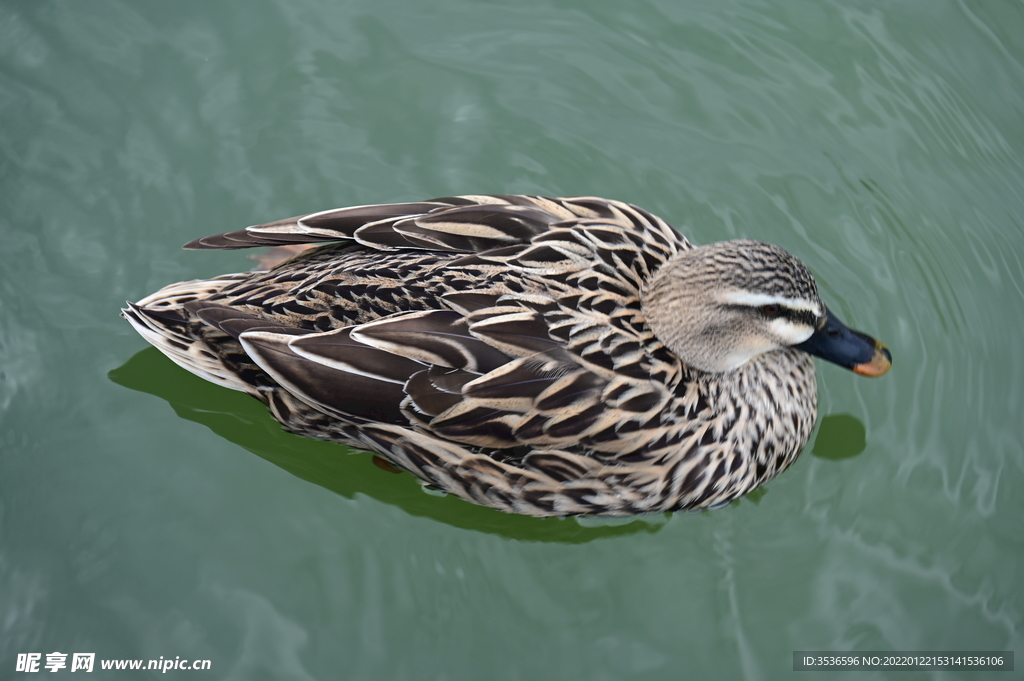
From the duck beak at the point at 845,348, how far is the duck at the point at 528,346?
11 millimetres

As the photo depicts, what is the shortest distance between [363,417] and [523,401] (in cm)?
76

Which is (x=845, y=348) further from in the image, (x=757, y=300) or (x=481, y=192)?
(x=481, y=192)

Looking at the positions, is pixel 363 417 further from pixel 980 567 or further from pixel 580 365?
pixel 980 567

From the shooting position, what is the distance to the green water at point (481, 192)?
4523 millimetres

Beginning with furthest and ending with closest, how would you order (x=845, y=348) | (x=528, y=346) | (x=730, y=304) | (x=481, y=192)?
(x=481, y=192)
(x=845, y=348)
(x=730, y=304)
(x=528, y=346)

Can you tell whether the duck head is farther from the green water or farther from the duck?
the green water

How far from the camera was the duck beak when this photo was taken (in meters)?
4.53

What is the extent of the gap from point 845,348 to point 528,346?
1.66m

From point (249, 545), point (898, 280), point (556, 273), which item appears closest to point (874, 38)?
point (898, 280)

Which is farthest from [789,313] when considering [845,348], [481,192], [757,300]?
[481,192]

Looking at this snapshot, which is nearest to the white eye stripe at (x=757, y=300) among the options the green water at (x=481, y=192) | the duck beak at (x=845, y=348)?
the duck beak at (x=845, y=348)

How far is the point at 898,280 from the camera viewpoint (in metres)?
5.86

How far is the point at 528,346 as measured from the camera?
4.13 metres

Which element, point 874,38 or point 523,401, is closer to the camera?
point 523,401
